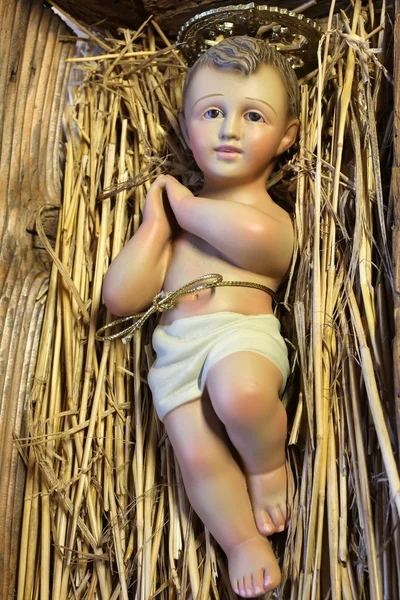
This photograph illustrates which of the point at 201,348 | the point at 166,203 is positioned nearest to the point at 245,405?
the point at 201,348

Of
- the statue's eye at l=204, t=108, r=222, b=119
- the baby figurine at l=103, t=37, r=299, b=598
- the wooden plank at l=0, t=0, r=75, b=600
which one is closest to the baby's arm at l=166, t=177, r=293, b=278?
the baby figurine at l=103, t=37, r=299, b=598

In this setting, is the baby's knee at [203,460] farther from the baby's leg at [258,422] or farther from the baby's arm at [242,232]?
the baby's arm at [242,232]

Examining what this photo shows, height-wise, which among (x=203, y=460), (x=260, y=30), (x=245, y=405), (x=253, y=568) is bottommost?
(x=253, y=568)

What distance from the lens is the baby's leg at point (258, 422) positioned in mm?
1023

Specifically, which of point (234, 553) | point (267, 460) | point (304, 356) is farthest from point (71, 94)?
point (234, 553)

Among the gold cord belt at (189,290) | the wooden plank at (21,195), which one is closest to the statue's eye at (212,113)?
the gold cord belt at (189,290)

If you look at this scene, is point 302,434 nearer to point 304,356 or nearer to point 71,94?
point 304,356

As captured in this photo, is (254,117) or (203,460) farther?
(254,117)

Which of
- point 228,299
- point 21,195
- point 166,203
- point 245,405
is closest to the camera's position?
point 245,405

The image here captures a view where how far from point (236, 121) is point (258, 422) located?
0.52 m

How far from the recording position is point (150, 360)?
1.29 m

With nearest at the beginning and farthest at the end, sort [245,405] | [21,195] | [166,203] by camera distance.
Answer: [245,405] → [166,203] → [21,195]

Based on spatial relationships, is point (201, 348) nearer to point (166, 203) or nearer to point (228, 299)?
point (228, 299)

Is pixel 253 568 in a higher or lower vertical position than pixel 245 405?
lower
